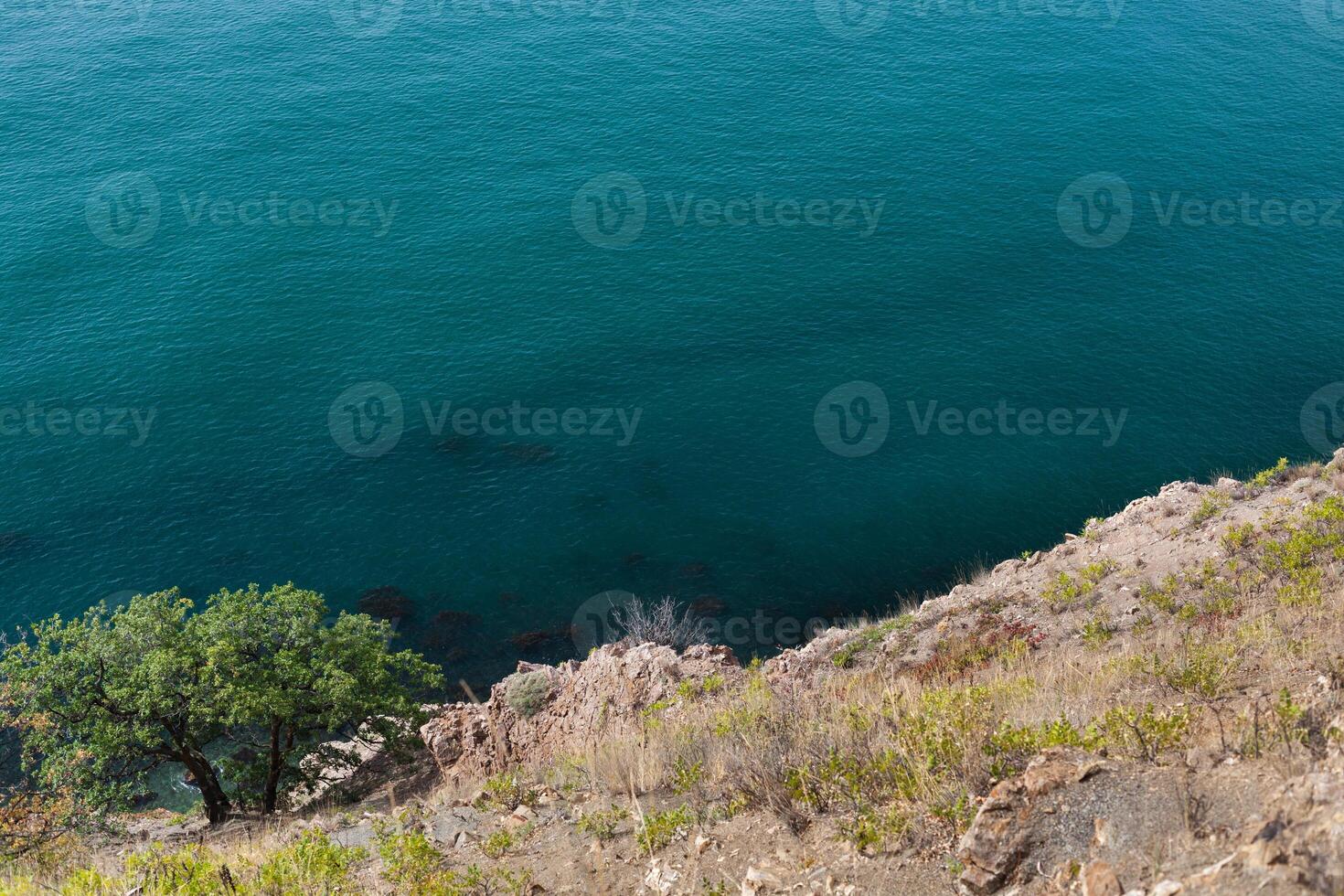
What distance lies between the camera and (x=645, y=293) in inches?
3693

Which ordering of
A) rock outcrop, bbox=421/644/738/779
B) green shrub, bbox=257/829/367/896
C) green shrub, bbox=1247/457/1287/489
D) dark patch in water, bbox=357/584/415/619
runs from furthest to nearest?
dark patch in water, bbox=357/584/415/619
green shrub, bbox=1247/457/1287/489
rock outcrop, bbox=421/644/738/779
green shrub, bbox=257/829/367/896

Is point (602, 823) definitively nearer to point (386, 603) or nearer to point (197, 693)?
point (197, 693)

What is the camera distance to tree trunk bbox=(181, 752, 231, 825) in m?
41.4

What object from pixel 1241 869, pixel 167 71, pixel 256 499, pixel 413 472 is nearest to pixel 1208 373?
pixel 413 472

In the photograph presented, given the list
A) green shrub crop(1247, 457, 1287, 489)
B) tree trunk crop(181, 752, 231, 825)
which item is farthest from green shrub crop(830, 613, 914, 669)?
tree trunk crop(181, 752, 231, 825)

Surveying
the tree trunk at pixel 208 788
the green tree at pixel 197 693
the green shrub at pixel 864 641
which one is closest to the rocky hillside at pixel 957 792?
the green shrub at pixel 864 641

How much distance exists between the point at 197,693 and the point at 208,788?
14.3ft

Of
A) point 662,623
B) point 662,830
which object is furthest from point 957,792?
point 662,623

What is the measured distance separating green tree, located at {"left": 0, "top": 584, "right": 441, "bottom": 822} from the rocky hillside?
49.1ft

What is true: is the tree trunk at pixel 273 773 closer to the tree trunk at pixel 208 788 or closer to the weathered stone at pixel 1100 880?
the tree trunk at pixel 208 788

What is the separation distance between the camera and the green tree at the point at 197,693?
39.8m

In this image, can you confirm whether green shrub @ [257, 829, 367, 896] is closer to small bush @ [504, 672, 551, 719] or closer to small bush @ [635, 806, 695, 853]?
small bush @ [635, 806, 695, 853]

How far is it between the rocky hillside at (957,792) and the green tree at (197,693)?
15.0 meters

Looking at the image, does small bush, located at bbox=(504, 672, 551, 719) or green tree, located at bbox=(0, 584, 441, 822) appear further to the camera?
small bush, located at bbox=(504, 672, 551, 719)
